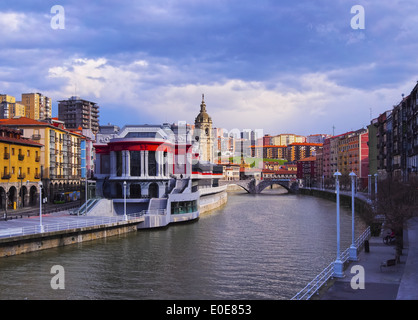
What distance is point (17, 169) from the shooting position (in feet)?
217

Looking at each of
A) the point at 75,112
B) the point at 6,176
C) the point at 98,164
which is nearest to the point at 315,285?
the point at 98,164

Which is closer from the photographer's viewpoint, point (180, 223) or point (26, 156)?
point (180, 223)

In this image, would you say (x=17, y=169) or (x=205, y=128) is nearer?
(x=17, y=169)

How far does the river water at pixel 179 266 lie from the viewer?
88.9 feet

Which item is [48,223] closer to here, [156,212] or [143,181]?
[156,212]

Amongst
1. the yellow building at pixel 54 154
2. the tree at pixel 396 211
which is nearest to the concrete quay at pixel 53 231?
the tree at pixel 396 211

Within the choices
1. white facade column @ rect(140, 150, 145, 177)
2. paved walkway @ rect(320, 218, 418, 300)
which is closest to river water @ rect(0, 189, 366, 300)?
paved walkway @ rect(320, 218, 418, 300)

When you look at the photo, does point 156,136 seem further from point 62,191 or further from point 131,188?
point 62,191

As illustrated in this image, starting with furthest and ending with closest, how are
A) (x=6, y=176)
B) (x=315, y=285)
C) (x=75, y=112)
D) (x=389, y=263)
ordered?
(x=75, y=112) → (x=6, y=176) → (x=389, y=263) → (x=315, y=285)

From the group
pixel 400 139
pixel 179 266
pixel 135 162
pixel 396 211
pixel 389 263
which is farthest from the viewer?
pixel 400 139

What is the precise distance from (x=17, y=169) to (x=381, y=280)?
57.8 meters

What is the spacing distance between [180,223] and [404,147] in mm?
44643

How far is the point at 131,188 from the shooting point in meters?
60.6
